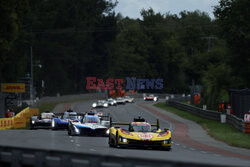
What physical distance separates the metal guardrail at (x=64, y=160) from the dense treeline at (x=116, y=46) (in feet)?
121

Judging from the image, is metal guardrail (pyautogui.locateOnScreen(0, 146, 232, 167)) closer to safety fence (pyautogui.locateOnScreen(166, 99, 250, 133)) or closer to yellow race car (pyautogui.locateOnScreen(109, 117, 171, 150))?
yellow race car (pyautogui.locateOnScreen(109, 117, 171, 150))

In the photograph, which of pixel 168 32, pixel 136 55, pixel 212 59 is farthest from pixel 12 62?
pixel 168 32

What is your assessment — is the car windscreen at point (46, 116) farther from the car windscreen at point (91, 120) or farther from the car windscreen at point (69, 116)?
the car windscreen at point (91, 120)

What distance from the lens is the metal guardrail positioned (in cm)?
915

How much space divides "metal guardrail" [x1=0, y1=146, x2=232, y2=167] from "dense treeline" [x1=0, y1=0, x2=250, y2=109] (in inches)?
1454

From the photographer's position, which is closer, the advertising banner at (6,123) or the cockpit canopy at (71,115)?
the cockpit canopy at (71,115)

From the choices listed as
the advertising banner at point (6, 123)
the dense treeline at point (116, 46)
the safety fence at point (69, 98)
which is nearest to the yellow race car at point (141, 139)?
the advertising banner at point (6, 123)

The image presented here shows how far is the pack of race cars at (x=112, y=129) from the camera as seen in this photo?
2311cm

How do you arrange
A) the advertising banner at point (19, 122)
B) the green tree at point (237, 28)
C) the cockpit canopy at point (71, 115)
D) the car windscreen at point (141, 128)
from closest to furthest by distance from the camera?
the car windscreen at point (141, 128) → the cockpit canopy at point (71, 115) → the advertising banner at point (19, 122) → the green tree at point (237, 28)

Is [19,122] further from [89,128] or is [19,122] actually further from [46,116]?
[89,128]

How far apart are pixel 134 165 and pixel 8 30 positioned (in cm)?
4144

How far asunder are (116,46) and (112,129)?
12392 centimetres

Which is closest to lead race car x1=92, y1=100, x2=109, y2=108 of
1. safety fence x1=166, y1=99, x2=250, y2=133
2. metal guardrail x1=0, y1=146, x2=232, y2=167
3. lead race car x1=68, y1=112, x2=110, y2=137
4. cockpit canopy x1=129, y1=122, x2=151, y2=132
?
safety fence x1=166, y1=99, x2=250, y2=133

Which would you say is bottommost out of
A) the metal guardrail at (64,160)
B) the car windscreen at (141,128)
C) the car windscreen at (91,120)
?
the car windscreen at (91,120)
